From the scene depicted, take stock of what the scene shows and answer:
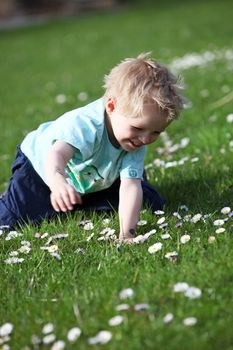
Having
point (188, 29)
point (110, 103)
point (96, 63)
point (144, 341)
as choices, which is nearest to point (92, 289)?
point (144, 341)

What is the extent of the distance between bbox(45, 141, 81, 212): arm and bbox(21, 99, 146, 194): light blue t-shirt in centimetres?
7

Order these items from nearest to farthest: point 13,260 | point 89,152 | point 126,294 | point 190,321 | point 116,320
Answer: point 190,321 → point 116,320 → point 126,294 → point 13,260 → point 89,152

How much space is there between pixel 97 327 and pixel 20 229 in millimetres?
1767

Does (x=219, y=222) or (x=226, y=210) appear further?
(x=226, y=210)

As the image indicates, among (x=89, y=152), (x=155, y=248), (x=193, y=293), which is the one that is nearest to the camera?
(x=193, y=293)

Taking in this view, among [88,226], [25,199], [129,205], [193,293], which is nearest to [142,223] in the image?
[129,205]

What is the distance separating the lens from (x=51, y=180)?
147 inches

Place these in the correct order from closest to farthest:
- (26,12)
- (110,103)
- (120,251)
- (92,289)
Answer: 1. (92,289)
2. (120,251)
3. (110,103)
4. (26,12)

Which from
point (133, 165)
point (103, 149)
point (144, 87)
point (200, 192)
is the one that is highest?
point (144, 87)

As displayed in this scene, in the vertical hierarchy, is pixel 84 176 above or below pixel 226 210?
above

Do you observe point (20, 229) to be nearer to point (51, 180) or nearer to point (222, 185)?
point (51, 180)

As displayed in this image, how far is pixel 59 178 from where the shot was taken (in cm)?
372

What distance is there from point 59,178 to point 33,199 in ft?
3.25

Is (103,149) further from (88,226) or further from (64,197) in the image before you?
(64,197)
